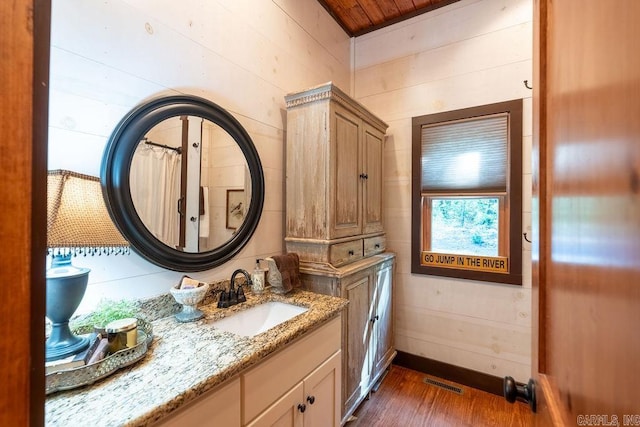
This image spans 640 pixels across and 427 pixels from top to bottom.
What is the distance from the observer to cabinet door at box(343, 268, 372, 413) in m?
1.75

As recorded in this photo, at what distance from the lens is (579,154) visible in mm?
429

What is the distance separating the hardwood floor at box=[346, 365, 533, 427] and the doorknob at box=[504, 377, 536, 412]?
4.69 feet

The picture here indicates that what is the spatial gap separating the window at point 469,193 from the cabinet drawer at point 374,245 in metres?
0.27

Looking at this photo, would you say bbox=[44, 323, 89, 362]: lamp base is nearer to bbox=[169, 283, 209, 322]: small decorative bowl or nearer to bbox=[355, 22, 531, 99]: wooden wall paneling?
bbox=[169, 283, 209, 322]: small decorative bowl

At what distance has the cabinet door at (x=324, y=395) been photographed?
1.27m

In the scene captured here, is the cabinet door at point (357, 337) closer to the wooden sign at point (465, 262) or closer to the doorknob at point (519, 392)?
the wooden sign at point (465, 262)

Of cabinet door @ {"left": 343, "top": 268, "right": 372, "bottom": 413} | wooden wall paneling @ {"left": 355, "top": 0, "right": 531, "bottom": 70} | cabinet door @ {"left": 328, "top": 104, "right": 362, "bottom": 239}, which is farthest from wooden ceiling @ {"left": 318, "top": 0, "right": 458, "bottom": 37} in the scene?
cabinet door @ {"left": 343, "top": 268, "right": 372, "bottom": 413}

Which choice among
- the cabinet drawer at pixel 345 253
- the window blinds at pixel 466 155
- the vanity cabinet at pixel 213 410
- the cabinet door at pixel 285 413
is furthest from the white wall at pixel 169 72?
the window blinds at pixel 466 155

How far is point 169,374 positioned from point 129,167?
815 mm

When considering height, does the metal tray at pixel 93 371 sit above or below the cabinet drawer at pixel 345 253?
below

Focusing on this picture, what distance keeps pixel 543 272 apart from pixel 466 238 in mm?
1841

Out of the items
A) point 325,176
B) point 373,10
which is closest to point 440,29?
point 373,10

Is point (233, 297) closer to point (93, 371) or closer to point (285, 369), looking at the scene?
point (285, 369)

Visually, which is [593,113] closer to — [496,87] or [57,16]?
[57,16]
